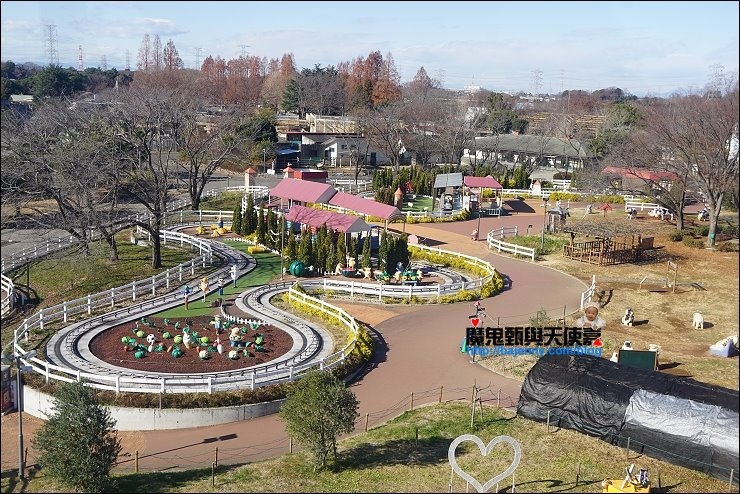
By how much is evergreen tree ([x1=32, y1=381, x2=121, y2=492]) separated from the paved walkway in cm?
184

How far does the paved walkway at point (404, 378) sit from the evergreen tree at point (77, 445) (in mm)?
1839

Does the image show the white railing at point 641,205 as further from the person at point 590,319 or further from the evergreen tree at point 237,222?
the evergreen tree at point 237,222

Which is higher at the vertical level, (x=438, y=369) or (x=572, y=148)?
(x=572, y=148)

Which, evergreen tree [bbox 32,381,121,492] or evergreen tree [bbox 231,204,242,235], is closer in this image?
evergreen tree [bbox 32,381,121,492]

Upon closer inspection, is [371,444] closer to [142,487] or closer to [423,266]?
[142,487]

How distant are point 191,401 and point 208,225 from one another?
87.2ft

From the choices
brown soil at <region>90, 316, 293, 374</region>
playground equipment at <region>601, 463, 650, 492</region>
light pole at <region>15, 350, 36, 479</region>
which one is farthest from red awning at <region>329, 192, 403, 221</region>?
light pole at <region>15, 350, 36, 479</region>

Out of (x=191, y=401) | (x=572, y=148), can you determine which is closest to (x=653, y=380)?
(x=191, y=401)

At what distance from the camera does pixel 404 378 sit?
2220 cm

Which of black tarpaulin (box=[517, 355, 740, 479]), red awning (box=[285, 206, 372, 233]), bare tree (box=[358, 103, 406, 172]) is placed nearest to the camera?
black tarpaulin (box=[517, 355, 740, 479])

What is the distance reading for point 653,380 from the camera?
17953 millimetres

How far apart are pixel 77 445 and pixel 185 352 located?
8.99 metres

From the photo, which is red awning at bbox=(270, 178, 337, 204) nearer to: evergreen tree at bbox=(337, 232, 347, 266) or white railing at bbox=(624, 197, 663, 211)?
evergreen tree at bbox=(337, 232, 347, 266)

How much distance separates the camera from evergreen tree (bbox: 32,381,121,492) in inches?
558
